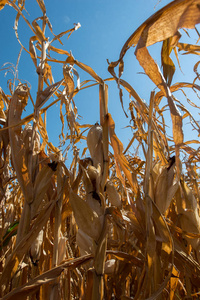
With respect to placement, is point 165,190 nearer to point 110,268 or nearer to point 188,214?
point 188,214

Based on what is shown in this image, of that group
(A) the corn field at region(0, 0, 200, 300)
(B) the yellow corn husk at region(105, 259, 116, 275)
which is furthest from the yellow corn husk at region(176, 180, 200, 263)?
(B) the yellow corn husk at region(105, 259, 116, 275)

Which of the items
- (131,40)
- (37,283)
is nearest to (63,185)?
(37,283)

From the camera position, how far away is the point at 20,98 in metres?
0.51

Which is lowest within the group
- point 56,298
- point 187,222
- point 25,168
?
point 56,298

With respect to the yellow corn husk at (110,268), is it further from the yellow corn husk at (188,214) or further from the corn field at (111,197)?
the yellow corn husk at (188,214)

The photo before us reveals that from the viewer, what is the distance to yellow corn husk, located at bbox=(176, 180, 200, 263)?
0.49 metres

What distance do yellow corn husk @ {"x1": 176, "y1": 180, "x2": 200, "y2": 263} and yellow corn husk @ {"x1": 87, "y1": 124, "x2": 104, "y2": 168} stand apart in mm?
216

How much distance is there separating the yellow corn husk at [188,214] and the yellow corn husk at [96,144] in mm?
216

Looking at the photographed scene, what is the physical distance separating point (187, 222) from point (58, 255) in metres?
0.27

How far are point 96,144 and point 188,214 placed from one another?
25 cm

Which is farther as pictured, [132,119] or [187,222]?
[132,119]

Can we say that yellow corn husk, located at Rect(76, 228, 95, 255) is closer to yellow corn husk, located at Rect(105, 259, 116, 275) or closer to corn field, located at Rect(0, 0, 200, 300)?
corn field, located at Rect(0, 0, 200, 300)

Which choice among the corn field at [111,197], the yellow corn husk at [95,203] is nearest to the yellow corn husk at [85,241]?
the corn field at [111,197]

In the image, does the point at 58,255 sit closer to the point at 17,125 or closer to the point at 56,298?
the point at 56,298
